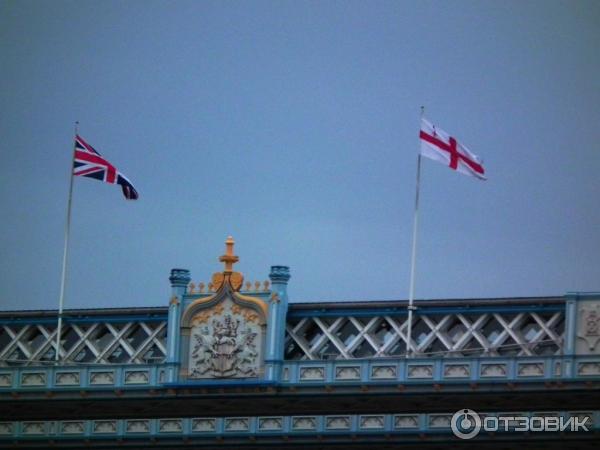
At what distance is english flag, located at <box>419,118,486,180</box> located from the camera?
4048 inches

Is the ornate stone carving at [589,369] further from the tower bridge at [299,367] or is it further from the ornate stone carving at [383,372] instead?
the ornate stone carving at [383,372]

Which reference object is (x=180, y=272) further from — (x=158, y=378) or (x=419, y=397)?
(x=419, y=397)

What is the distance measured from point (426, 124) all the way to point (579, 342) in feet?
41.1

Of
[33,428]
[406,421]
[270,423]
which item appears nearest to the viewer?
[406,421]

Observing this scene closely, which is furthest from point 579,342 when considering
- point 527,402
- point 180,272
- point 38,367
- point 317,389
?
point 38,367

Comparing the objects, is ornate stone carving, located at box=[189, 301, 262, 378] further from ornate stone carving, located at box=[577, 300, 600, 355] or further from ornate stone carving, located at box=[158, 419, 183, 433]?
ornate stone carving, located at box=[577, 300, 600, 355]

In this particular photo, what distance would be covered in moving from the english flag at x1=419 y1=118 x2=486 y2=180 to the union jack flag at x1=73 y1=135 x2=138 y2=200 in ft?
48.9

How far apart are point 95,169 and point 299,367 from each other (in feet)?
48.0

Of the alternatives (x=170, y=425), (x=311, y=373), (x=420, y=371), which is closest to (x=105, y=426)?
(x=170, y=425)

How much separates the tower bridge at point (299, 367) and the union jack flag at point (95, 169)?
17.3 feet

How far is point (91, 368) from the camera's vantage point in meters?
107

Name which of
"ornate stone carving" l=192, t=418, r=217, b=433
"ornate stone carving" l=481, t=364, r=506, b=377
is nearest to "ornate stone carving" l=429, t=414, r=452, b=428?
"ornate stone carving" l=481, t=364, r=506, b=377

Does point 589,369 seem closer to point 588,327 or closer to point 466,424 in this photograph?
point 588,327

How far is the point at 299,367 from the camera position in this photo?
103 m
